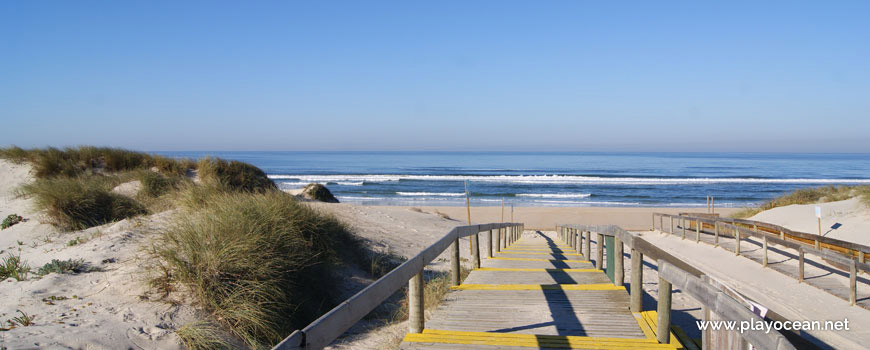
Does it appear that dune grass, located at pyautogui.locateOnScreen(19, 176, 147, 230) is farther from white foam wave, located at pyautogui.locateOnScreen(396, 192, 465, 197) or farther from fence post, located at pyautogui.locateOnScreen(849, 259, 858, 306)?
white foam wave, located at pyautogui.locateOnScreen(396, 192, 465, 197)

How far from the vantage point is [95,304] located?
17.4 ft

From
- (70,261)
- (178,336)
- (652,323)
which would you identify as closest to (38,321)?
(178,336)

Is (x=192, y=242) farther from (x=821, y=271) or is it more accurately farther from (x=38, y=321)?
(x=821, y=271)

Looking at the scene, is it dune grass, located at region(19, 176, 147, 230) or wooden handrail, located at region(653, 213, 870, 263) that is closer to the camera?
dune grass, located at region(19, 176, 147, 230)

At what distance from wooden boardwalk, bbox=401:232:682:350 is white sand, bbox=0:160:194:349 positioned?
2.70 metres

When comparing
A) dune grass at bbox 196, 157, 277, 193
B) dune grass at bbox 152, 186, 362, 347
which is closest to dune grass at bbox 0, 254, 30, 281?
dune grass at bbox 152, 186, 362, 347

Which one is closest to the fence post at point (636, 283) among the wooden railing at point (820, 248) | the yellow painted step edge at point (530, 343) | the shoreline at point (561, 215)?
the yellow painted step edge at point (530, 343)

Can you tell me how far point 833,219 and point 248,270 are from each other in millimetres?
18941

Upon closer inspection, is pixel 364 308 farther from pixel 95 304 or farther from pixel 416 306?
pixel 95 304

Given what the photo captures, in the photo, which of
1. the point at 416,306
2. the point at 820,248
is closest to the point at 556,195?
the point at 820,248

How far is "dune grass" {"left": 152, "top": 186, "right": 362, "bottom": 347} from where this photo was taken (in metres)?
5.32

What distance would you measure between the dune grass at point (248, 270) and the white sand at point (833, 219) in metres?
15.0

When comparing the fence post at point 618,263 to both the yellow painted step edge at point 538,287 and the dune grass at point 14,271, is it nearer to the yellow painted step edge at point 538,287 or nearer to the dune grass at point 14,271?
the yellow painted step edge at point 538,287

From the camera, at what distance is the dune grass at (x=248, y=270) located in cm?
532
